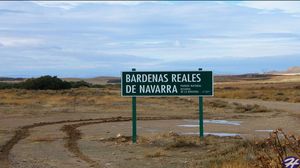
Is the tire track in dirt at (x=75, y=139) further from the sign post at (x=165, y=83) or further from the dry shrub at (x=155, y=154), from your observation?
the sign post at (x=165, y=83)

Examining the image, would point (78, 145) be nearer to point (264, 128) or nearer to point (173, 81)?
point (173, 81)

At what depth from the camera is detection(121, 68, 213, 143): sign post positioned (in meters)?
17.5

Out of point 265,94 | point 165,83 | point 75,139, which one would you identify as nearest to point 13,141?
point 75,139

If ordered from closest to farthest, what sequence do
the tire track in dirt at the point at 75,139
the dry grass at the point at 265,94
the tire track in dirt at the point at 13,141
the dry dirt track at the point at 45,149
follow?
the dry dirt track at the point at 45,149 < the tire track in dirt at the point at 13,141 < the tire track in dirt at the point at 75,139 < the dry grass at the point at 265,94

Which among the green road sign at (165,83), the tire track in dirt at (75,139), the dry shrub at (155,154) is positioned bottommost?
the tire track in dirt at (75,139)

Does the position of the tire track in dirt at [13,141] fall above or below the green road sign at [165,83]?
below

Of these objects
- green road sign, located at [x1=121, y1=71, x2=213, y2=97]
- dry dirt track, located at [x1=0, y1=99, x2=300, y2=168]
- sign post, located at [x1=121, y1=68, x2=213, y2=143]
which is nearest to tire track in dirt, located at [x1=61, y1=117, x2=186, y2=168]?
dry dirt track, located at [x1=0, y1=99, x2=300, y2=168]

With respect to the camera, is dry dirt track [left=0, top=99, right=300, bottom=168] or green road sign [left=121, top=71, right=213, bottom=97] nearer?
dry dirt track [left=0, top=99, right=300, bottom=168]

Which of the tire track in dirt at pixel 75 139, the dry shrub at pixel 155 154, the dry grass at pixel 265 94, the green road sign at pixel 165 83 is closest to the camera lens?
the tire track in dirt at pixel 75 139

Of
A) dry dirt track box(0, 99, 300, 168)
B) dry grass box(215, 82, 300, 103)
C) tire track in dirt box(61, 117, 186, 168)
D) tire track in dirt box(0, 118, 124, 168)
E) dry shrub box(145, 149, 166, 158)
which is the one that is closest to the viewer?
dry dirt track box(0, 99, 300, 168)

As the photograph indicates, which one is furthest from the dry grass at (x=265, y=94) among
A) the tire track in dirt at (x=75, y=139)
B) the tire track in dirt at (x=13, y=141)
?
the tire track in dirt at (x=13, y=141)

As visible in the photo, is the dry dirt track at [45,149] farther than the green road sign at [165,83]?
No

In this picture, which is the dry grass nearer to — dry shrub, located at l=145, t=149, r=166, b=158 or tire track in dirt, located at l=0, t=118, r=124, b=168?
tire track in dirt, located at l=0, t=118, r=124, b=168

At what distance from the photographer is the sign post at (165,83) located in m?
17.5
